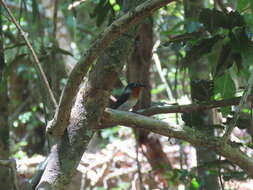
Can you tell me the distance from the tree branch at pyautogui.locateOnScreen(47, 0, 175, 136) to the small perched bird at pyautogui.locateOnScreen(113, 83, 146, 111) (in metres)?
2.61

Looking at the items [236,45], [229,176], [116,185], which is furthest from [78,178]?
[236,45]

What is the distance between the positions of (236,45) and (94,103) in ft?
2.78

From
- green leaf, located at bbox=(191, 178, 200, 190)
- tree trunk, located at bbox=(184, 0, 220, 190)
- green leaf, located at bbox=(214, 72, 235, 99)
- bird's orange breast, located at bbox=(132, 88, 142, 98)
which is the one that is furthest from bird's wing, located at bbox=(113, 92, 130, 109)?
green leaf, located at bbox=(214, 72, 235, 99)

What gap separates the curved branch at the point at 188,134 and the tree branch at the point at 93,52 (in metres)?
0.33

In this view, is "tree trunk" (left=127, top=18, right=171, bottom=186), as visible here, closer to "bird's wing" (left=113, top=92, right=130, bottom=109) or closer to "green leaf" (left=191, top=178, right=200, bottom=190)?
"bird's wing" (left=113, top=92, right=130, bottom=109)

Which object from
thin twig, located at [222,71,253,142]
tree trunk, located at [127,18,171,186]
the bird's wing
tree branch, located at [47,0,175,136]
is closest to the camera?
tree branch, located at [47,0,175,136]

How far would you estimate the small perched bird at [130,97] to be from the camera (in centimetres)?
472

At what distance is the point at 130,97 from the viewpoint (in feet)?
16.0

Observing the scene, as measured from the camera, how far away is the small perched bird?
4.72 metres

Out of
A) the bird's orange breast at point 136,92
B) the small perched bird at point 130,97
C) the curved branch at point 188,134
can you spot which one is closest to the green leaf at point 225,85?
the curved branch at point 188,134

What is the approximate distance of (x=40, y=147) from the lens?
873cm

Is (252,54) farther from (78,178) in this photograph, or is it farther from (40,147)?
(40,147)

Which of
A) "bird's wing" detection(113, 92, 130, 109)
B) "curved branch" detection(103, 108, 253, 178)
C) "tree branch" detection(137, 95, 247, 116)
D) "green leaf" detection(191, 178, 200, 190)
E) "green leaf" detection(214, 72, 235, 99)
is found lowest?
"green leaf" detection(191, 178, 200, 190)

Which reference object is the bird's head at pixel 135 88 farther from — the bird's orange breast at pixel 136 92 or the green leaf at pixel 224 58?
the green leaf at pixel 224 58
